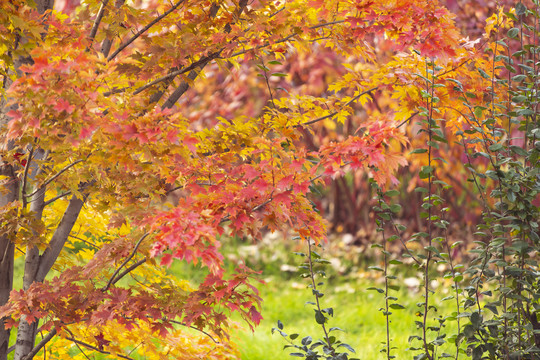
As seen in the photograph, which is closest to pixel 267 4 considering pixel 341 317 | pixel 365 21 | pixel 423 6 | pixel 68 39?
pixel 365 21

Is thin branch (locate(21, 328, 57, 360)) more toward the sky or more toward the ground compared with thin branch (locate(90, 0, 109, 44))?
more toward the ground

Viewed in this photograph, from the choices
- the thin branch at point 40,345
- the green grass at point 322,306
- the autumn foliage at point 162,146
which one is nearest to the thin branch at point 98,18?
the autumn foliage at point 162,146

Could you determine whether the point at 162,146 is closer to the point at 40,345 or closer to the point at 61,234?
the point at 61,234

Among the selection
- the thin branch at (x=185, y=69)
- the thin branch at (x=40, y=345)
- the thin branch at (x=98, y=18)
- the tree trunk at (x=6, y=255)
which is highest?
the thin branch at (x=98, y=18)

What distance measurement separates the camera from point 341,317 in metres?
5.68

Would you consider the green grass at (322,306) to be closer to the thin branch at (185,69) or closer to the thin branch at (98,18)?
the thin branch at (185,69)

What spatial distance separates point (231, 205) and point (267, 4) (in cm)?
116

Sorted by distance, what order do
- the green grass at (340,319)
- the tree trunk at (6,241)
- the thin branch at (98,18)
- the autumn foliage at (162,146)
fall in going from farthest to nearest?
1. the green grass at (340,319)
2. the tree trunk at (6,241)
3. the thin branch at (98,18)
4. the autumn foliage at (162,146)

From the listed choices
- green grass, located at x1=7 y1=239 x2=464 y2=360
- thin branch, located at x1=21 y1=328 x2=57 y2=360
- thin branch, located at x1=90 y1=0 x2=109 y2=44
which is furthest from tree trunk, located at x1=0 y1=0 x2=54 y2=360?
green grass, located at x1=7 y1=239 x2=464 y2=360

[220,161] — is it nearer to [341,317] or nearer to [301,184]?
[301,184]

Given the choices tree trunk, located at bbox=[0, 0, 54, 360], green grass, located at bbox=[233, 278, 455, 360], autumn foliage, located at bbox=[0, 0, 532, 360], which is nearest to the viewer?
autumn foliage, located at bbox=[0, 0, 532, 360]

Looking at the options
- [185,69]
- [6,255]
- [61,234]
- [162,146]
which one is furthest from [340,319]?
[162,146]

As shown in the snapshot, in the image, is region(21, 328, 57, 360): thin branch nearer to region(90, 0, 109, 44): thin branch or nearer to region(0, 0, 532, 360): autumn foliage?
region(0, 0, 532, 360): autumn foliage

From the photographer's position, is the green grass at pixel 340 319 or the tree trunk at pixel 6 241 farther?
the green grass at pixel 340 319
